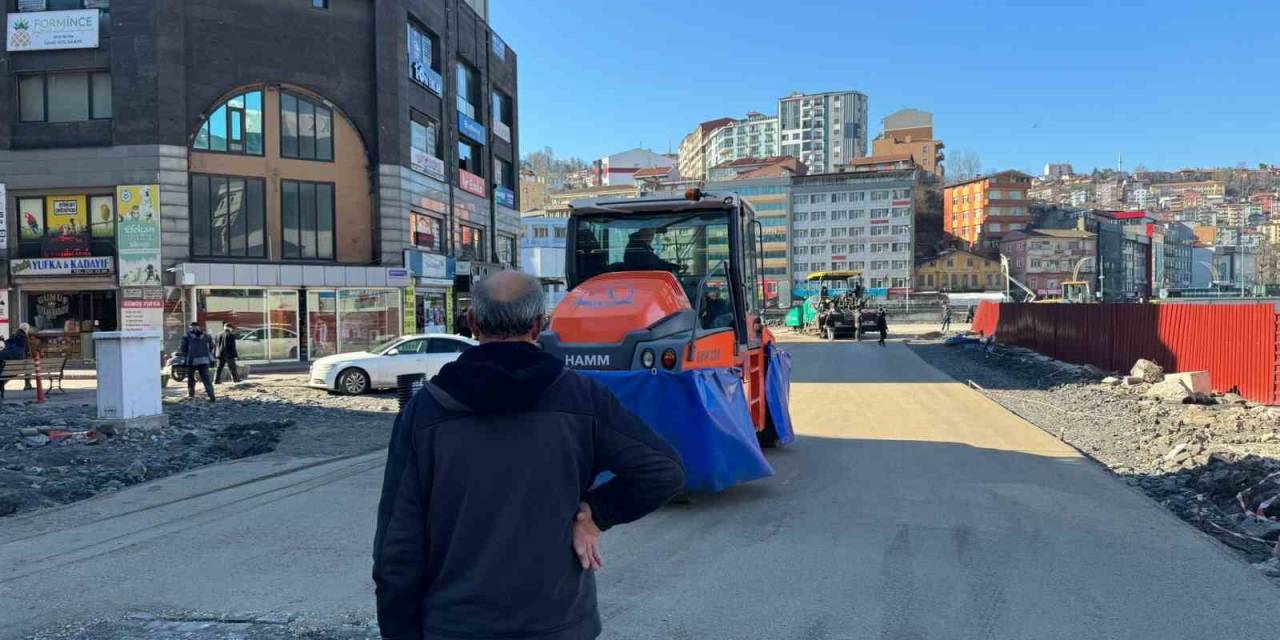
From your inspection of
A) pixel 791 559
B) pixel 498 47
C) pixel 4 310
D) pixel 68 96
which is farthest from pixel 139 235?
pixel 791 559

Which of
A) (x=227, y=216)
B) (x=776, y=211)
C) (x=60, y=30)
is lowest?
(x=227, y=216)

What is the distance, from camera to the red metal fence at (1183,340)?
48.3ft

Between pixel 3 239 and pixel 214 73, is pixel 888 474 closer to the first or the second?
pixel 214 73

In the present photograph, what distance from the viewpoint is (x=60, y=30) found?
93.1ft

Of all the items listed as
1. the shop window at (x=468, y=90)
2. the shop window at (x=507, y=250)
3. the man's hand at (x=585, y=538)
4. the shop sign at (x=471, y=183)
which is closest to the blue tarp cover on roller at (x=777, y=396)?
the man's hand at (x=585, y=538)

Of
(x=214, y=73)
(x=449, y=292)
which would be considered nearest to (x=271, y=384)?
(x=214, y=73)

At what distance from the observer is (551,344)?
7.92 m

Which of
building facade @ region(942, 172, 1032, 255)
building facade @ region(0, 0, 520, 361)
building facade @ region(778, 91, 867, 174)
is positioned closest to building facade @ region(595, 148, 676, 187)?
building facade @ region(778, 91, 867, 174)

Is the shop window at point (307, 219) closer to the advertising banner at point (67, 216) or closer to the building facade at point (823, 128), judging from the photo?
the advertising banner at point (67, 216)

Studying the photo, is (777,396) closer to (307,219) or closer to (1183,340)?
(1183,340)

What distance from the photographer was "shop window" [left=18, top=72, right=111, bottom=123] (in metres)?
28.8

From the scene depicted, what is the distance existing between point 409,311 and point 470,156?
1117cm

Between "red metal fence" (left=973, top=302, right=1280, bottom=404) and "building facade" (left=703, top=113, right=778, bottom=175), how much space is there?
16263 cm

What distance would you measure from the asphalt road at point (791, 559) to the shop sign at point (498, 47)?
37.0 meters
